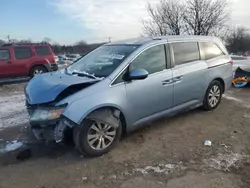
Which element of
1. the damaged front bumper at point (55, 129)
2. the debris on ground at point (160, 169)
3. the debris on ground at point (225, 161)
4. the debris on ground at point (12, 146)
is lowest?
the debris on ground at point (225, 161)

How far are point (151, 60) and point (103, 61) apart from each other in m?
0.84

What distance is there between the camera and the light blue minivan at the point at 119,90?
3629mm

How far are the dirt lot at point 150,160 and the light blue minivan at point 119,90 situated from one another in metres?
0.33

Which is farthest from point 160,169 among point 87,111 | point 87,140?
point 87,111

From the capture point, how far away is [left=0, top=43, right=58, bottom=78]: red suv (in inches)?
457

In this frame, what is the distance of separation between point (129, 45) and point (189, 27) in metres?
23.9

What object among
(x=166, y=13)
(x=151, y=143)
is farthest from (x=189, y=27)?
(x=151, y=143)

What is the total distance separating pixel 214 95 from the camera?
5699 millimetres

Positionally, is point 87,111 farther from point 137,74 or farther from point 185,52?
point 185,52

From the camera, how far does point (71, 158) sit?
3.80 metres

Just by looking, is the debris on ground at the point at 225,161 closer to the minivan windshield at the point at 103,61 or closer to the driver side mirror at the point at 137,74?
the driver side mirror at the point at 137,74

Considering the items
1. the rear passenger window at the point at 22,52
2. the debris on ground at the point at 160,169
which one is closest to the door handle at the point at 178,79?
the debris on ground at the point at 160,169

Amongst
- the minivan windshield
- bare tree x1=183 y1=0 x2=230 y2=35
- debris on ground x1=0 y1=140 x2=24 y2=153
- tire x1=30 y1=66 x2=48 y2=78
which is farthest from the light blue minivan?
bare tree x1=183 y1=0 x2=230 y2=35

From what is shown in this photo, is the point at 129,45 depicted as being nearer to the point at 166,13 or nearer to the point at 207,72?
the point at 207,72
